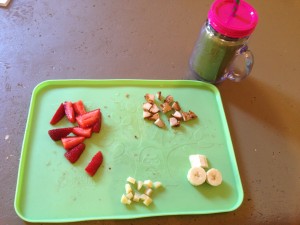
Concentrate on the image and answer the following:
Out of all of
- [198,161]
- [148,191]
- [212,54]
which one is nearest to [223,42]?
[212,54]

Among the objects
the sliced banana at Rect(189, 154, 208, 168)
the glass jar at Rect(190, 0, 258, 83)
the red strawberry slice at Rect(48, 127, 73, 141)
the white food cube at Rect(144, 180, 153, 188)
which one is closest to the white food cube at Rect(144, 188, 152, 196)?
the white food cube at Rect(144, 180, 153, 188)

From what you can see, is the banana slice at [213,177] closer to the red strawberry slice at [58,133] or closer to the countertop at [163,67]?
the countertop at [163,67]

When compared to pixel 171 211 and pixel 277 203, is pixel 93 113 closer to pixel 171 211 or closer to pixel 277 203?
pixel 171 211

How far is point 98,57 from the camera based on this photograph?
0.93 metres

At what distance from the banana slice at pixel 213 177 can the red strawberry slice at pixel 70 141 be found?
306 millimetres

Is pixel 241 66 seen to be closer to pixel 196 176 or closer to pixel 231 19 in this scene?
pixel 231 19

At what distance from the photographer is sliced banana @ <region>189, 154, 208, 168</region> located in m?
0.74

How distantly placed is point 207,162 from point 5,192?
18.1 inches

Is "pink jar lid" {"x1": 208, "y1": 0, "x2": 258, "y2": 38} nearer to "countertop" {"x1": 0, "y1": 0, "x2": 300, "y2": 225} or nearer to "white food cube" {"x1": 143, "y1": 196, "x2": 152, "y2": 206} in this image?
"countertop" {"x1": 0, "y1": 0, "x2": 300, "y2": 225}

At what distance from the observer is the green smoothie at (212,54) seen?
79 cm

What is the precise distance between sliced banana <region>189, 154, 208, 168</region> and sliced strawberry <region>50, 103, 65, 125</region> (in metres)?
0.33

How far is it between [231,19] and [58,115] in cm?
48

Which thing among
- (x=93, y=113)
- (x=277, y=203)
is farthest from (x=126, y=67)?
(x=277, y=203)

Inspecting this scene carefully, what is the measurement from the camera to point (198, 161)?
74cm
